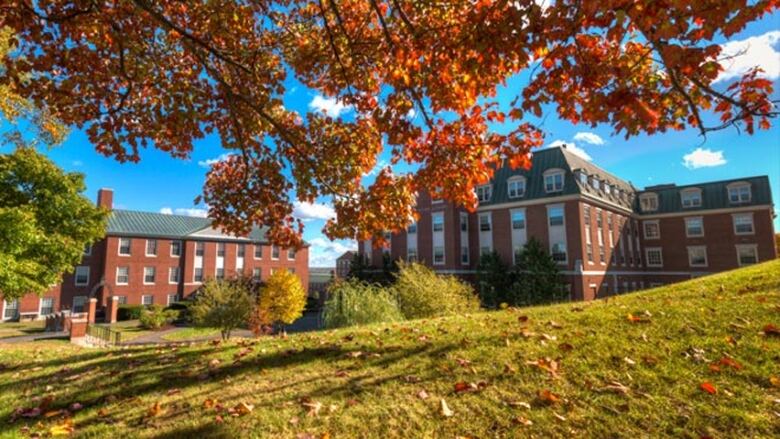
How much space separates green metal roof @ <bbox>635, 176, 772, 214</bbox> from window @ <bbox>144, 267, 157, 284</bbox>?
49.8 metres

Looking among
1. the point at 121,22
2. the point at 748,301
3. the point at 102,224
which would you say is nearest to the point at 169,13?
the point at 121,22

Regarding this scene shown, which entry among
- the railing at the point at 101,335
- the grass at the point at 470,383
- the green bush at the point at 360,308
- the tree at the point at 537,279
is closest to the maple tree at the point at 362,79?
the grass at the point at 470,383

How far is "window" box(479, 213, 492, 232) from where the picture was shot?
35906 millimetres

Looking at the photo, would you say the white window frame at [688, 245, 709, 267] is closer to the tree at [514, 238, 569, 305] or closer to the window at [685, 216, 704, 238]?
the window at [685, 216, 704, 238]

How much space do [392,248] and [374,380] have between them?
117ft

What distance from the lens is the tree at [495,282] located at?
105 feet

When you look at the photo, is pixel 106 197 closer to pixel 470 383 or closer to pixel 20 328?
pixel 20 328

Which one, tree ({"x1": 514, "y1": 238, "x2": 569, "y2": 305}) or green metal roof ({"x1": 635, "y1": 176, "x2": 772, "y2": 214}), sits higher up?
green metal roof ({"x1": 635, "y1": 176, "x2": 772, "y2": 214})

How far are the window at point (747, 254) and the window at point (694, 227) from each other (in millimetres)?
3136

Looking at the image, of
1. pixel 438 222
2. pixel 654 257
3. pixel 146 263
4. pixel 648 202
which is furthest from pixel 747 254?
pixel 146 263

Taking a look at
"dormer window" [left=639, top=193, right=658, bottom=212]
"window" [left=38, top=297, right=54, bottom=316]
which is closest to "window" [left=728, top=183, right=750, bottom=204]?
"dormer window" [left=639, top=193, right=658, bottom=212]

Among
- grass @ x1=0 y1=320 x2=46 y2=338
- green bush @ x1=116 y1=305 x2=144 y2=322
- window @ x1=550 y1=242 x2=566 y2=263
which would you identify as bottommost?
grass @ x1=0 y1=320 x2=46 y2=338

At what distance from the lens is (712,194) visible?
38.3 metres

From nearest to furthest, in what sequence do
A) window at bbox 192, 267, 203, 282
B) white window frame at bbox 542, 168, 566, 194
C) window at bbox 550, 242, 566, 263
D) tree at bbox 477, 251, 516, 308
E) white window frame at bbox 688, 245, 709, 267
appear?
window at bbox 550, 242, 566, 263
tree at bbox 477, 251, 516, 308
white window frame at bbox 542, 168, 566, 194
white window frame at bbox 688, 245, 709, 267
window at bbox 192, 267, 203, 282
